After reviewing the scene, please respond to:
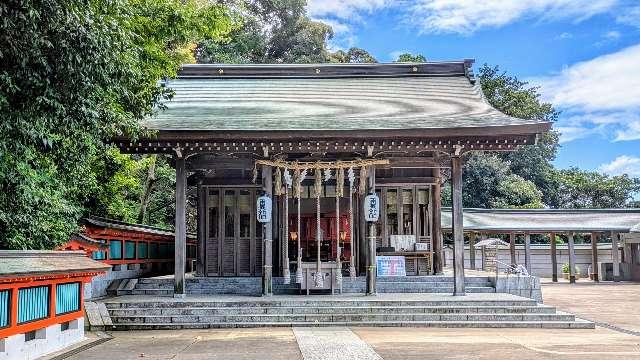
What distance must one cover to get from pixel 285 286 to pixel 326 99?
570 cm

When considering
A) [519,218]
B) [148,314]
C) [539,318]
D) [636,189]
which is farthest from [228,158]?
[636,189]

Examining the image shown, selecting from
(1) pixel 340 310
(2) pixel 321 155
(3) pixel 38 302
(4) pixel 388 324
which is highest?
(2) pixel 321 155

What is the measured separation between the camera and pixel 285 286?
1498 centimetres

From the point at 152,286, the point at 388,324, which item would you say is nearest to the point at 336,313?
→ the point at 388,324

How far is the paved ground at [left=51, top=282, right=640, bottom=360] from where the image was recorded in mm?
8688

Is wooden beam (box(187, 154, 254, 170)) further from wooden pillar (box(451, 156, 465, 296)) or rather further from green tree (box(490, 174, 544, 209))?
green tree (box(490, 174, 544, 209))

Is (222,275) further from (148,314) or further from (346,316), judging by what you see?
(346,316)

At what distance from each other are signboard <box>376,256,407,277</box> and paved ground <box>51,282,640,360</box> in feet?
15.3

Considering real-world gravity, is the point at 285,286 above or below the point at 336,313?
above

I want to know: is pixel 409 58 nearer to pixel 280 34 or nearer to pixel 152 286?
pixel 280 34

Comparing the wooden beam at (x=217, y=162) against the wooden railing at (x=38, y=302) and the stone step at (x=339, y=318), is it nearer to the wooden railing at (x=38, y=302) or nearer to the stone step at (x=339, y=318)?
the stone step at (x=339, y=318)

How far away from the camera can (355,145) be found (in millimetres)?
14000

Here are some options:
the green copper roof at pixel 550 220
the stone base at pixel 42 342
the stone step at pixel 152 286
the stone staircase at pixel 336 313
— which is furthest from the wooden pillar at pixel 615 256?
the stone base at pixel 42 342

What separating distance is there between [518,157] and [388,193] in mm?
26672
